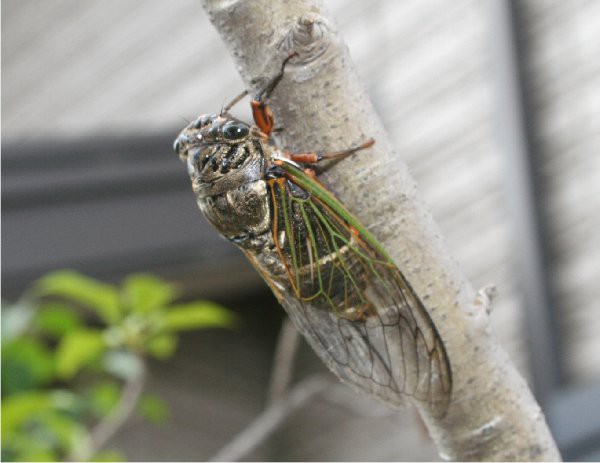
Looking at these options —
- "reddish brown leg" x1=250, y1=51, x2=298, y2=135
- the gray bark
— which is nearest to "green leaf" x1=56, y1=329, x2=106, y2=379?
"reddish brown leg" x1=250, y1=51, x2=298, y2=135

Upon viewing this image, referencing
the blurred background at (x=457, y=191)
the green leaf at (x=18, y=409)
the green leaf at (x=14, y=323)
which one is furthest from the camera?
the blurred background at (x=457, y=191)

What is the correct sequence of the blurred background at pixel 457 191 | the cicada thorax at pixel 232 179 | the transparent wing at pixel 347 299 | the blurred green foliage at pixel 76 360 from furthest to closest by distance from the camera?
the blurred background at pixel 457 191
the blurred green foliage at pixel 76 360
the cicada thorax at pixel 232 179
the transparent wing at pixel 347 299

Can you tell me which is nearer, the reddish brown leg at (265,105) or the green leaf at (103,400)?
the reddish brown leg at (265,105)

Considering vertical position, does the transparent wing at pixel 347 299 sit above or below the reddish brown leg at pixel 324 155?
below

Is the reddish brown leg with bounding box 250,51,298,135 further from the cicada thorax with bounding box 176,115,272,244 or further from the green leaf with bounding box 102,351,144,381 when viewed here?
the green leaf with bounding box 102,351,144,381

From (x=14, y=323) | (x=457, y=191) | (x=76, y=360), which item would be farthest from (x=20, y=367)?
(x=457, y=191)

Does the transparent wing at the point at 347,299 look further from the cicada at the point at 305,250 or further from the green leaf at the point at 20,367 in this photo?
the green leaf at the point at 20,367

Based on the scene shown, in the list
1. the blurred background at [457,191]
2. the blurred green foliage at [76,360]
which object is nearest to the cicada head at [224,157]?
the blurred green foliage at [76,360]
